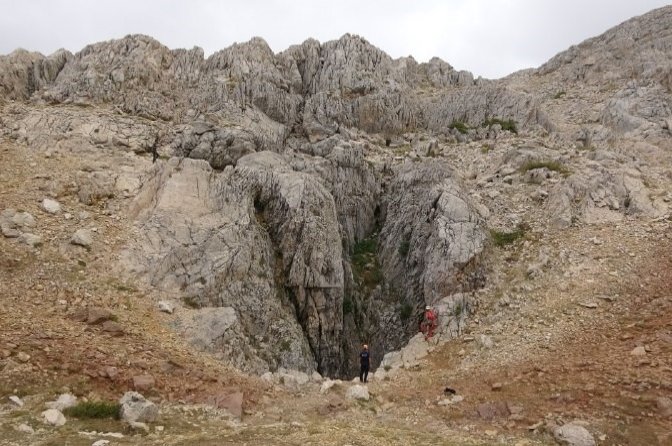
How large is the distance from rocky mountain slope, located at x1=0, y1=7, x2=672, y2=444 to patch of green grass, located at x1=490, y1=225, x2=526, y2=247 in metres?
0.10

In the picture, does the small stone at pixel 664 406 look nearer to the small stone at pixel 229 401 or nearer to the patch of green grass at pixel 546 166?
the small stone at pixel 229 401

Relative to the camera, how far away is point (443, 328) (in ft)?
70.0

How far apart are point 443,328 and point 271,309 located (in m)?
8.04

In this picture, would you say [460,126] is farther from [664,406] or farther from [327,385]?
[664,406]

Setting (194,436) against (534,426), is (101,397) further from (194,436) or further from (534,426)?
(534,426)

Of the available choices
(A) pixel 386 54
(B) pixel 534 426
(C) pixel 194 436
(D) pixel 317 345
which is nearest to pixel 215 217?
(D) pixel 317 345

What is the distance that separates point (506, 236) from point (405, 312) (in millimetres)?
6799

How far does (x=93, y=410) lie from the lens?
40.4 feet

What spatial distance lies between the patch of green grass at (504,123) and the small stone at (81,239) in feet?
103

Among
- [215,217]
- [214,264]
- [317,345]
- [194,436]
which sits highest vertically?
[215,217]

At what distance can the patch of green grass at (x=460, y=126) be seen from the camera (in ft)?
129

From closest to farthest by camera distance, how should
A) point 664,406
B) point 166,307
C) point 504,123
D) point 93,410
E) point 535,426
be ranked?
point 93,410, point 664,406, point 535,426, point 166,307, point 504,123

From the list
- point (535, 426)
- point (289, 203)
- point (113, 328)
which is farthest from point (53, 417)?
point (289, 203)

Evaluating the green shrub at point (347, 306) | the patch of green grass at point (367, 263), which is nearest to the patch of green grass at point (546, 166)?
the patch of green grass at point (367, 263)
